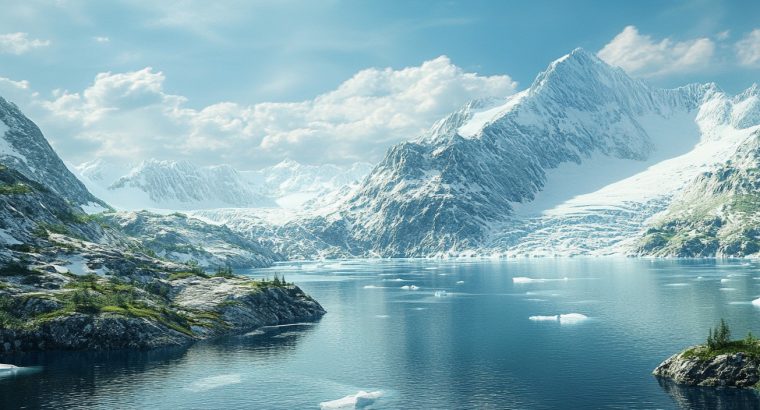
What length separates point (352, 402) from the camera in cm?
10412

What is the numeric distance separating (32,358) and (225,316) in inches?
2327

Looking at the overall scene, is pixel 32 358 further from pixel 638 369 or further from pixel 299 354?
pixel 638 369

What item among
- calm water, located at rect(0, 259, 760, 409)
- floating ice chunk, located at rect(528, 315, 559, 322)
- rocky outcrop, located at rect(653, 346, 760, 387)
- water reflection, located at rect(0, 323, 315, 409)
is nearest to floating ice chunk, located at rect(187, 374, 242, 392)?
water reflection, located at rect(0, 323, 315, 409)

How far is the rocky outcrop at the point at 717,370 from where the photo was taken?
10638 centimetres

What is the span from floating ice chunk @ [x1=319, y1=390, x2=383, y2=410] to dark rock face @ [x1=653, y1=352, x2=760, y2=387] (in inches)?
2103

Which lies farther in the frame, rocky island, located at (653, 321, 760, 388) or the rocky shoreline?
the rocky shoreline

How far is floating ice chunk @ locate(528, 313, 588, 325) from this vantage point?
188 metres

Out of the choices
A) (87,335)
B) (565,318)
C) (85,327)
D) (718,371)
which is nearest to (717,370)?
(718,371)

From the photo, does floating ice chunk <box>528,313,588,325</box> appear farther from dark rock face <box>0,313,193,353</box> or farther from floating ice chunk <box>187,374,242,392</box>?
dark rock face <box>0,313,193,353</box>

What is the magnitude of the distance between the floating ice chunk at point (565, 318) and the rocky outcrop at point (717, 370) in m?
72.0

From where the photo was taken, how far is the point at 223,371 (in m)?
134

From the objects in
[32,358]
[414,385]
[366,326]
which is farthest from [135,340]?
[414,385]

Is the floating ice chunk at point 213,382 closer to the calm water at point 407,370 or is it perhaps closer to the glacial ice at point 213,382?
the glacial ice at point 213,382

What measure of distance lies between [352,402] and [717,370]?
61.6 meters
